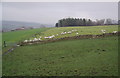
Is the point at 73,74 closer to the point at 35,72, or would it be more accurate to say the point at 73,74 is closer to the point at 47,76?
the point at 47,76

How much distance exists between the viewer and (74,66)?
33.5 feet

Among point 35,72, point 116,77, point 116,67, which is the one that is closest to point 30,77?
point 35,72

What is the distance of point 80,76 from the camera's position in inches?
329

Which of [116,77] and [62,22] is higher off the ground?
[62,22]

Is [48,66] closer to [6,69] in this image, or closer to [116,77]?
[6,69]

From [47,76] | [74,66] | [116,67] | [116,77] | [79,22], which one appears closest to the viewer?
[116,77]

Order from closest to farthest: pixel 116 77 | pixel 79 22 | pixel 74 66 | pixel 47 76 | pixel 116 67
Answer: pixel 116 77
pixel 47 76
pixel 116 67
pixel 74 66
pixel 79 22

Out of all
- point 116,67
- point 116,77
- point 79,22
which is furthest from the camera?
point 79,22

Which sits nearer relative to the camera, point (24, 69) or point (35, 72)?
point (35, 72)

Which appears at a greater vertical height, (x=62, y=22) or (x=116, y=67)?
(x=62, y=22)

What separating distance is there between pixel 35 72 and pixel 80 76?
3594mm

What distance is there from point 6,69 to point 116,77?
8.94 metres

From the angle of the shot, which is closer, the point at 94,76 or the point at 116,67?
the point at 94,76

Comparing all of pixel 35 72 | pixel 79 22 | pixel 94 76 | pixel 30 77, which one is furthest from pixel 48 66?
pixel 79 22
